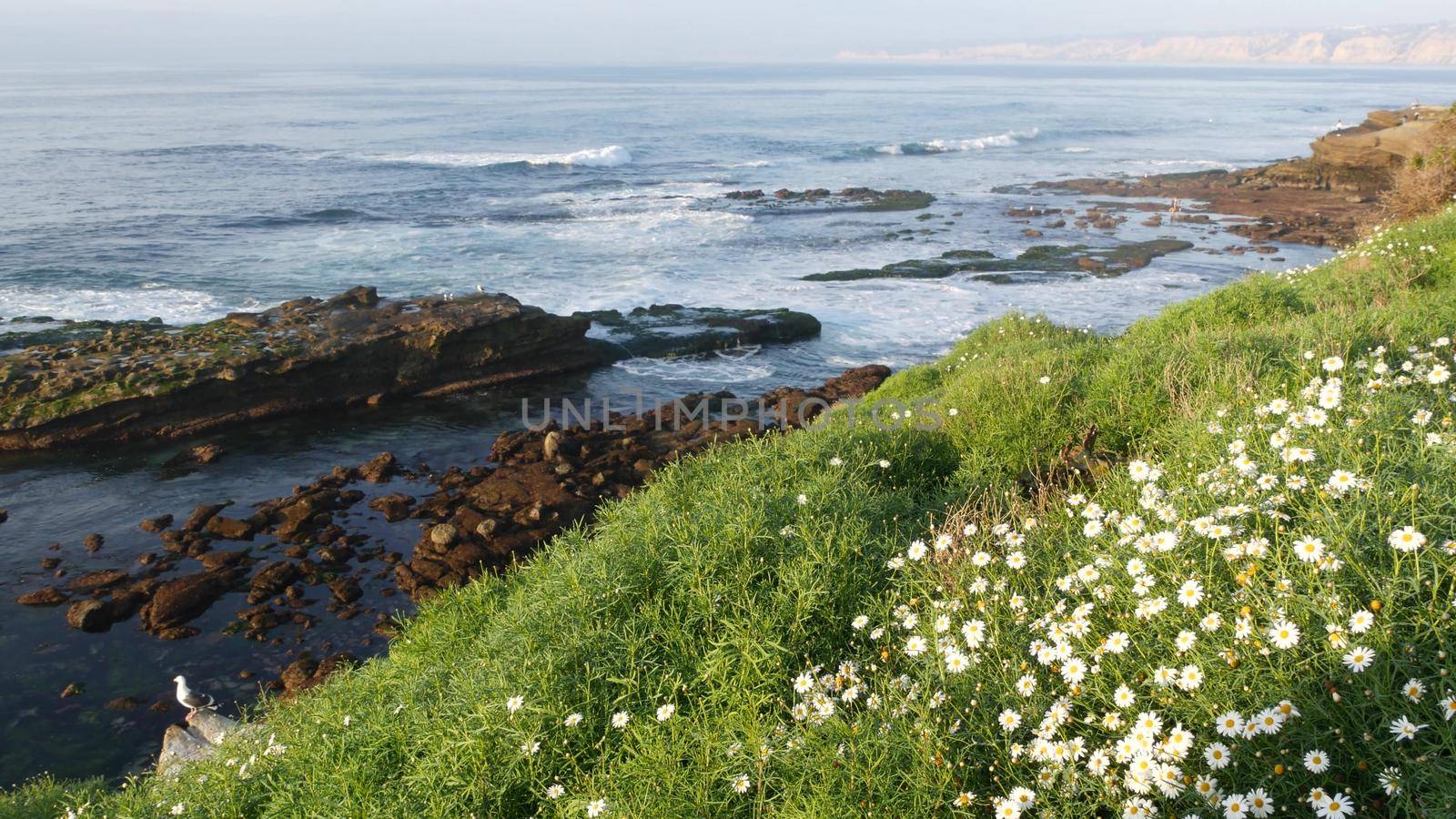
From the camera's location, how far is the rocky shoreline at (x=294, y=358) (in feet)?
51.0

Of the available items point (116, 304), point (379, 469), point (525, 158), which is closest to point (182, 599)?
point (379, 469)

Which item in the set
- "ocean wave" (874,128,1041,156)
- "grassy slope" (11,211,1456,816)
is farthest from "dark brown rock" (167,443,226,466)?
"ocean wave" (874,128,1041,156)

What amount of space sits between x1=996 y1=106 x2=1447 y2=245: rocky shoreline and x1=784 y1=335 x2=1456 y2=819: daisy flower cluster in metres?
31.2

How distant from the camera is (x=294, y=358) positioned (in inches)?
675

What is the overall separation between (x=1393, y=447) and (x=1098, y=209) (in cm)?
3761

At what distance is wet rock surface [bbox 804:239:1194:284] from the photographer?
90.1 ft

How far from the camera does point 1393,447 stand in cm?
422

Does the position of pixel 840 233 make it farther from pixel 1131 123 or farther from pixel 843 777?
pixel 1131 123

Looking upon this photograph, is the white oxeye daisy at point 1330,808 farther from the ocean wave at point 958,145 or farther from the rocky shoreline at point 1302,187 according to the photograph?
the ocean wave at point 958,145

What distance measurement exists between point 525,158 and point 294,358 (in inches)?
1610

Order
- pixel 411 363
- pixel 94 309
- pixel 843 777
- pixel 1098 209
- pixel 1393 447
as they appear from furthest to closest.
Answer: pixel 1098 209
pixel 94 309
pixel 411 363
pixel 1393 447
pixel 843 777

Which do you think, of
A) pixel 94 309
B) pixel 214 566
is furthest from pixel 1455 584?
pixel 94 309

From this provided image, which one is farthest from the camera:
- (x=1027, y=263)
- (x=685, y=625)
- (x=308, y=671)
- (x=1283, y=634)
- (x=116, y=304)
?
(x=1027, y=263)

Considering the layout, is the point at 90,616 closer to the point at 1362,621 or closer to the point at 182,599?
the point at 182,599
